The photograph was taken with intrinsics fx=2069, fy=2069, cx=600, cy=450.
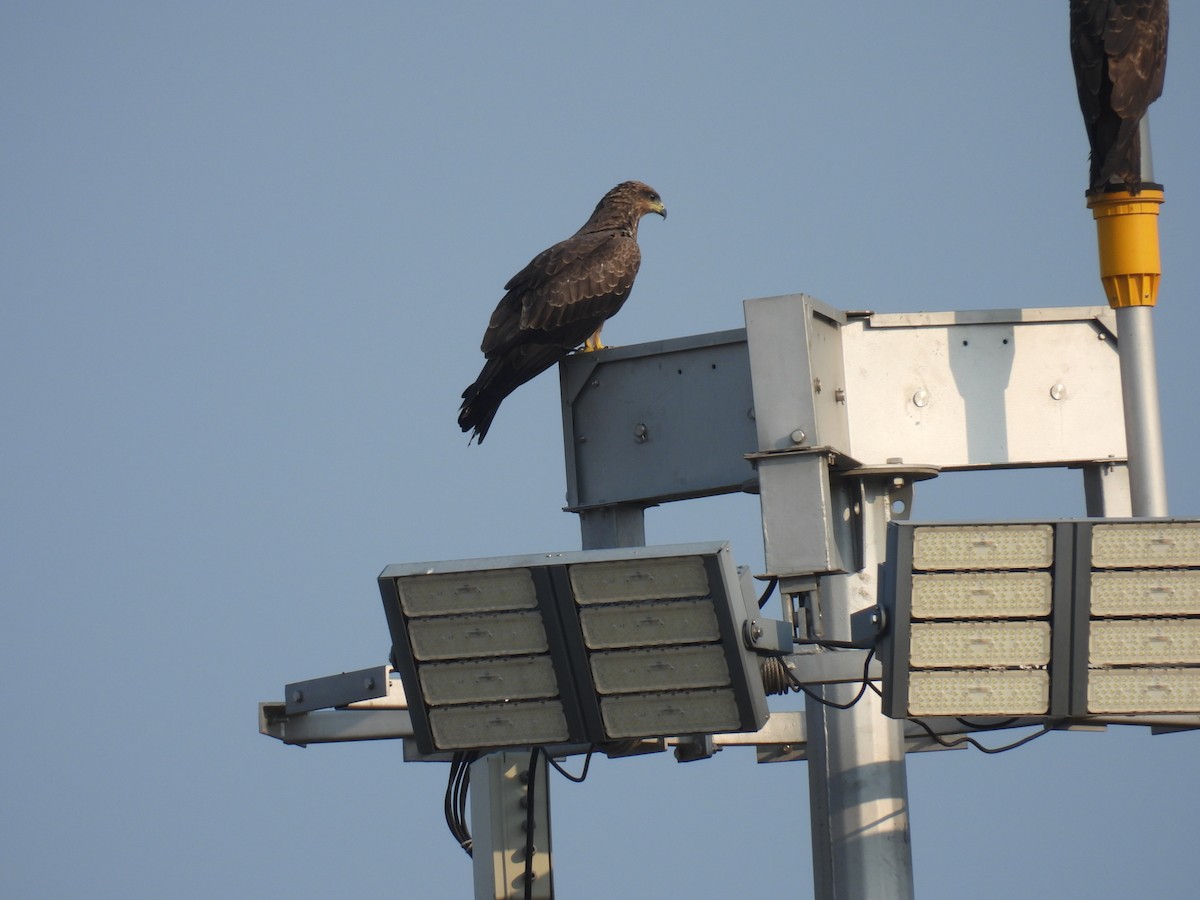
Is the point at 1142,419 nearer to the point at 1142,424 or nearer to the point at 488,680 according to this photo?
the point at 1142,424

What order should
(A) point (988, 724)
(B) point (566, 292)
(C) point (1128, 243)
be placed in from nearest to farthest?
(A) point (988, 724) < (C) point (1128, 243) < (B) point (566, 292)

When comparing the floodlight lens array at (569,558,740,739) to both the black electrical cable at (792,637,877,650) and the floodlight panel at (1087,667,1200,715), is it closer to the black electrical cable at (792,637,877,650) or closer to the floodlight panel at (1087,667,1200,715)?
the black electrical cable at (792,637,877,650)

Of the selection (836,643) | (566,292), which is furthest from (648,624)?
(566,292)

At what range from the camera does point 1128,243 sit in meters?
8.25

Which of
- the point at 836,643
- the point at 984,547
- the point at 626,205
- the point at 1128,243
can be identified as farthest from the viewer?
the point at 626,205

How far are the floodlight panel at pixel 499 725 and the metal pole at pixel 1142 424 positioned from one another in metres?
2.59

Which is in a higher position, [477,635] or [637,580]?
[637,580]

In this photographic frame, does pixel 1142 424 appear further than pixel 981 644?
Yes

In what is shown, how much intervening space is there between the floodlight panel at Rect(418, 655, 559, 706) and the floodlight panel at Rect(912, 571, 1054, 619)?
1.23 meters

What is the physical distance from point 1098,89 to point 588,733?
Answer: 12.2 ft

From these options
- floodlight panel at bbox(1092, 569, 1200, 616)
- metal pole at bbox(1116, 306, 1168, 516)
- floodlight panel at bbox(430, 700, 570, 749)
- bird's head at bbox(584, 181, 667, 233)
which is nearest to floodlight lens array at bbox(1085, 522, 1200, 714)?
floodlight panel at bbox(1092, 569, 1200, 616)

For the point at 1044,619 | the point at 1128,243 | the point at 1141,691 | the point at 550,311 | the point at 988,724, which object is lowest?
the point at 988,724

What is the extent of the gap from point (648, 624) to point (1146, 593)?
1.58 m

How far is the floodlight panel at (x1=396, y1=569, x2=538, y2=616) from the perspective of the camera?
21.7 feet
